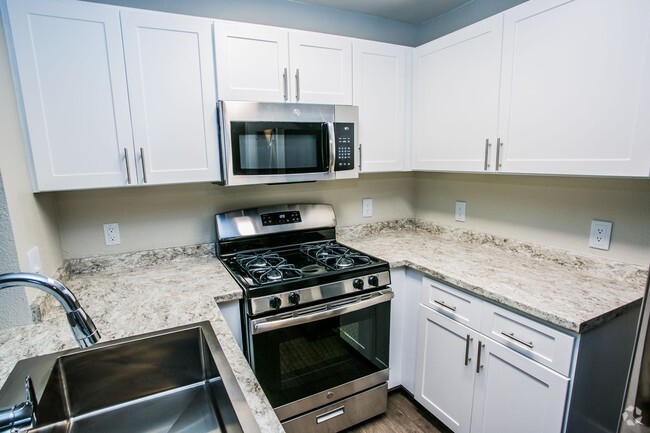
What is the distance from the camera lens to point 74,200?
169 centimetres

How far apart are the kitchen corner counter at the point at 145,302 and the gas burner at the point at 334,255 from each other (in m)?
0.51

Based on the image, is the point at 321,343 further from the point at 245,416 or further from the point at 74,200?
the point at 74,200

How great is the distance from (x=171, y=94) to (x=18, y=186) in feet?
2.26

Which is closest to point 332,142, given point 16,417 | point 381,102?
point 381,102

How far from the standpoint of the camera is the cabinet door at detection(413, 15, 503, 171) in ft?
5.54

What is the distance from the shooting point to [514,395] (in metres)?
1.38

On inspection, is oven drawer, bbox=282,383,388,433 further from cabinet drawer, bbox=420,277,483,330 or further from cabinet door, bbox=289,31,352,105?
cabinet door, bbox=289,31,352,105

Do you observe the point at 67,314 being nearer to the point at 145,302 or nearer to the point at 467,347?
the point at 145,302

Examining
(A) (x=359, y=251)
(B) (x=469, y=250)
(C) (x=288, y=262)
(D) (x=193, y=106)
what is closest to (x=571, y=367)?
(B) (x=469, y=250)

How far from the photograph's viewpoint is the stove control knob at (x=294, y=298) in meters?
1.53

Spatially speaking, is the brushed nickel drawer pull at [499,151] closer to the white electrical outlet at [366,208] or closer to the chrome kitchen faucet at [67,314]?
the white electrical outlet at [366,208]

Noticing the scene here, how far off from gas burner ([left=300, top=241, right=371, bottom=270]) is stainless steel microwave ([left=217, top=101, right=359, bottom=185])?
0.44m

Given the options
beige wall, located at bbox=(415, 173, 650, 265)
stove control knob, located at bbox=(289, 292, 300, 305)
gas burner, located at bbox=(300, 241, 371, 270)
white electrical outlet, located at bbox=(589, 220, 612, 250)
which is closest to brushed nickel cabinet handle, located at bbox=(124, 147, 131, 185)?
stove control knob, located at bbox=(289, 292, 300, 305)

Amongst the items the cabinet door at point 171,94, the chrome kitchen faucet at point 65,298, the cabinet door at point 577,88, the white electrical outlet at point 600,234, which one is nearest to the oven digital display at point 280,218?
the cabinet door at point 171,94
